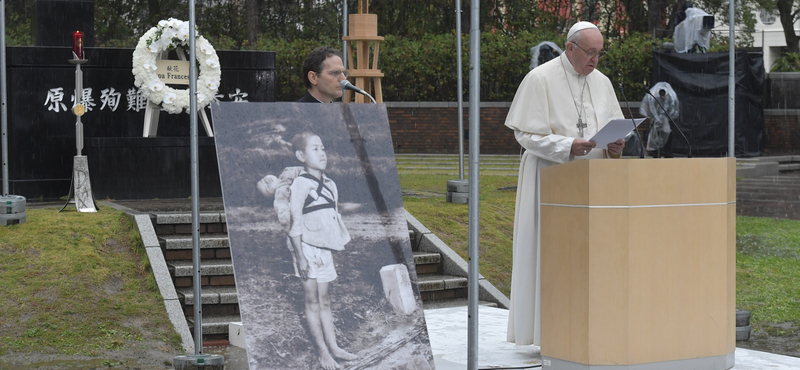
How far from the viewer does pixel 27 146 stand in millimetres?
11266

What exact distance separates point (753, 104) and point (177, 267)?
62.3 ft

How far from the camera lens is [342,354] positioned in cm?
423

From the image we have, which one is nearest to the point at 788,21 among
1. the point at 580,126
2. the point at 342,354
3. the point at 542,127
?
the point at 580,126

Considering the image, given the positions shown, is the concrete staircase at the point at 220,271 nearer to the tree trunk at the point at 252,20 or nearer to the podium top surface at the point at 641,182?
the podium top surface at the point at 641,182

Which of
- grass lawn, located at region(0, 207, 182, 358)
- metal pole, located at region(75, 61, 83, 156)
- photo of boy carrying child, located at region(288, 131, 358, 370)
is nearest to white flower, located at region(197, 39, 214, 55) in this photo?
metal pole, located at region(75, 61, 83, 156)

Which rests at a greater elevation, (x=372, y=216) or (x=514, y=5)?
(x=514, y=5)

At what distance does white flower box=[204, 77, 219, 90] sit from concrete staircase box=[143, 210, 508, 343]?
10.0 ft

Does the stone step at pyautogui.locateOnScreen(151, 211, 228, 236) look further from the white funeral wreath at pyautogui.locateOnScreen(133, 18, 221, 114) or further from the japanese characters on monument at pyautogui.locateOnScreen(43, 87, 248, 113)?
the japanese characters on monument at pyautogui.locateOnScreen(43, 87, 248, 113)

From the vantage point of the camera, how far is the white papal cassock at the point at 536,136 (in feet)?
19.8

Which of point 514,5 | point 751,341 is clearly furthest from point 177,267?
point 514,5

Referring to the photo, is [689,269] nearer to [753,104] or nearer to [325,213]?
[325,213]

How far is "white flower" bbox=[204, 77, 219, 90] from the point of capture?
11.8m

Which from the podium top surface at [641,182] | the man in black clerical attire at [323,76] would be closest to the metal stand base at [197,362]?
the man in black clerical attire at [323,76]

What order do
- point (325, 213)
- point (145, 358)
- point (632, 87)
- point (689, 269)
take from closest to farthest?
point (325, 213) < point (689, 269) < point (145, 358) < point (632, 87)
